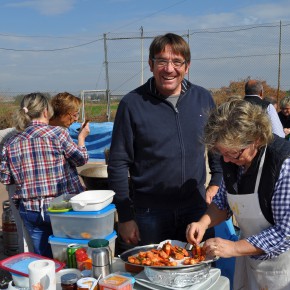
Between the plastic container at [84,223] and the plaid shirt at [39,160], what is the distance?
1.73 ft

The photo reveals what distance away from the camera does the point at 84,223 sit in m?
2.21

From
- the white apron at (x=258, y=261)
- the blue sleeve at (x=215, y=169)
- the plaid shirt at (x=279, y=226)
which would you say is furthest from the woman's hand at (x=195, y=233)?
the blue sleeve at (x=215, y=169)

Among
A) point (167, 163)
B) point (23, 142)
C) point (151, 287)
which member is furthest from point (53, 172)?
point (151, 287)

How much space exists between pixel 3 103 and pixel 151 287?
1311cm

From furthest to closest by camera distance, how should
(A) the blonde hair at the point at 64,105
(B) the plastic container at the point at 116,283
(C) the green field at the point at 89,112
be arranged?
(C) the green field at the point at 89,112 < (A) the blonde hair at the point at 64,105 < (B) the plastic container at the point at 116,283

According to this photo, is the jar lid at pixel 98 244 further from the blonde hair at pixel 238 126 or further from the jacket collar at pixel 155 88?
the jacket collar at pixel 155 88

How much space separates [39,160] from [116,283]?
1.35 m

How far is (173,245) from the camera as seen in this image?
2.01m

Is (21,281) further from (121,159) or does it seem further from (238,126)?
(238,126)

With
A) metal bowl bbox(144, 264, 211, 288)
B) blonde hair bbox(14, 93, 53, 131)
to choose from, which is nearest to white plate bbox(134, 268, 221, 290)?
metal bowl bbox(144, 264, 211, 288)

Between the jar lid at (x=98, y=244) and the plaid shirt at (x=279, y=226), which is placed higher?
the plaid shirt at (x=279, y=226)

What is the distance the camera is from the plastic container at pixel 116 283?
1.61 meters

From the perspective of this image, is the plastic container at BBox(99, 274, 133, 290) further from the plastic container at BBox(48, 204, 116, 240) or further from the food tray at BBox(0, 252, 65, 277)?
the plastic container at BBox(48, 204, 116, 240)

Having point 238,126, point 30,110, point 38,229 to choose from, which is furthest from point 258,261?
point 30,110
